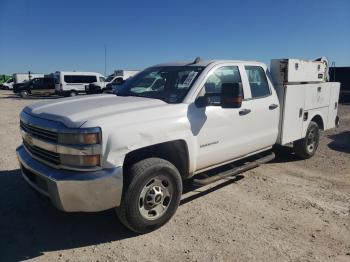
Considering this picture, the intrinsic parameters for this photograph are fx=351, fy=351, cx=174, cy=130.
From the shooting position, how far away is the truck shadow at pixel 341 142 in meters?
8.07

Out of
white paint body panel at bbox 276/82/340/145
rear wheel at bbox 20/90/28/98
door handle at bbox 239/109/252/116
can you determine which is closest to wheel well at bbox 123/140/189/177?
door handle at bbox 239/109/252/116

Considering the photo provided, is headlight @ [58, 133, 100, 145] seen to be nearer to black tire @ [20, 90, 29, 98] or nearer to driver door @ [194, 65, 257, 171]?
driver door @ [194, 65, 257, 171]

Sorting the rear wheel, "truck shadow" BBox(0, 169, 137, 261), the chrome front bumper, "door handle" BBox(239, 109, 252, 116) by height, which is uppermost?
"door handle" BBox(239, 109, 252, 116)

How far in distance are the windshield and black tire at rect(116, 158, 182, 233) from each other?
0.89 metres

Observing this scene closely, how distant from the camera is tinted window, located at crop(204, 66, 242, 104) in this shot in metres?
4.45

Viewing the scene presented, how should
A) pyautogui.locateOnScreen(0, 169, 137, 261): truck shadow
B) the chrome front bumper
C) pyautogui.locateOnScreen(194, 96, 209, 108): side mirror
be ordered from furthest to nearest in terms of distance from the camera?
pyautogui.locateOnScreen(194, 96, 209, 108): side mirror → pyautogui.locateOnScreen(0, 169, 137, 261): truck shadow → the chrome front bumper

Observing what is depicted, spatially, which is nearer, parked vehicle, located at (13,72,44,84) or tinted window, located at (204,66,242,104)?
tinted window, located at (204,66,242,104)

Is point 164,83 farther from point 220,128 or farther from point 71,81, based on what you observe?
point 71,81

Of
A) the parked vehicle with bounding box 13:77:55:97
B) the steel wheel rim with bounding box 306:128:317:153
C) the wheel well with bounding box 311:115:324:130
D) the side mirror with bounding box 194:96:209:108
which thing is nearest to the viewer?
the side mirror with bounding box 194:96:209:108

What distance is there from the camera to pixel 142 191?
372cm

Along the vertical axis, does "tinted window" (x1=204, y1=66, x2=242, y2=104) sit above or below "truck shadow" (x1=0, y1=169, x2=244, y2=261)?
above

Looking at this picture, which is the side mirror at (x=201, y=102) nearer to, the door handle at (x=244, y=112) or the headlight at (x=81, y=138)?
the door handle at (x=244, y=112)

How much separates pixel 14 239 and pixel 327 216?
3666mm

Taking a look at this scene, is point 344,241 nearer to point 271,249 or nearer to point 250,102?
point 271,249
